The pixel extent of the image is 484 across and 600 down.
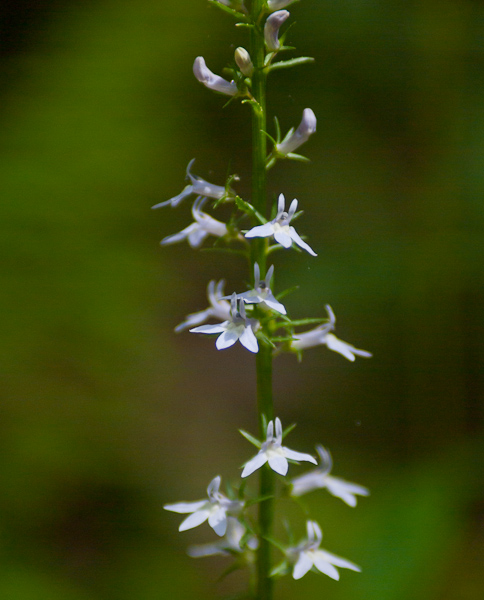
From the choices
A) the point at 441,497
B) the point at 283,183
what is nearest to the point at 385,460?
the point at 441,497

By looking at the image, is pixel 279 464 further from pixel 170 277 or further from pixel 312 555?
pixel 170 277

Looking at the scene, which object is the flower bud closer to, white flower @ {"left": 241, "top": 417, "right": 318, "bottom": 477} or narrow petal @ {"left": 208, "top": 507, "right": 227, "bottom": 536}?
white flower @ {"left": 241, "top": 417, "right": 318, "bottom": 477}

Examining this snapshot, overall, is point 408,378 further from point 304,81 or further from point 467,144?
point 304,81

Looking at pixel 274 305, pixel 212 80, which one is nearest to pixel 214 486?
pixel 274 305

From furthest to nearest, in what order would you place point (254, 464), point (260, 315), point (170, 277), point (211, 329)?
point (170, 277), point (260, 315), point (211, 329), point (254, 464)

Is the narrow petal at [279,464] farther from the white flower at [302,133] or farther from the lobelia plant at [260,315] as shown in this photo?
the white flower at [302,133]

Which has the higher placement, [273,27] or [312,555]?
[273,27]

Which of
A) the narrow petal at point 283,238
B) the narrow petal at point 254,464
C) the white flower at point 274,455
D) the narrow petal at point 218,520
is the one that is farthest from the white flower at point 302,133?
the narrow petal at point 218,520
